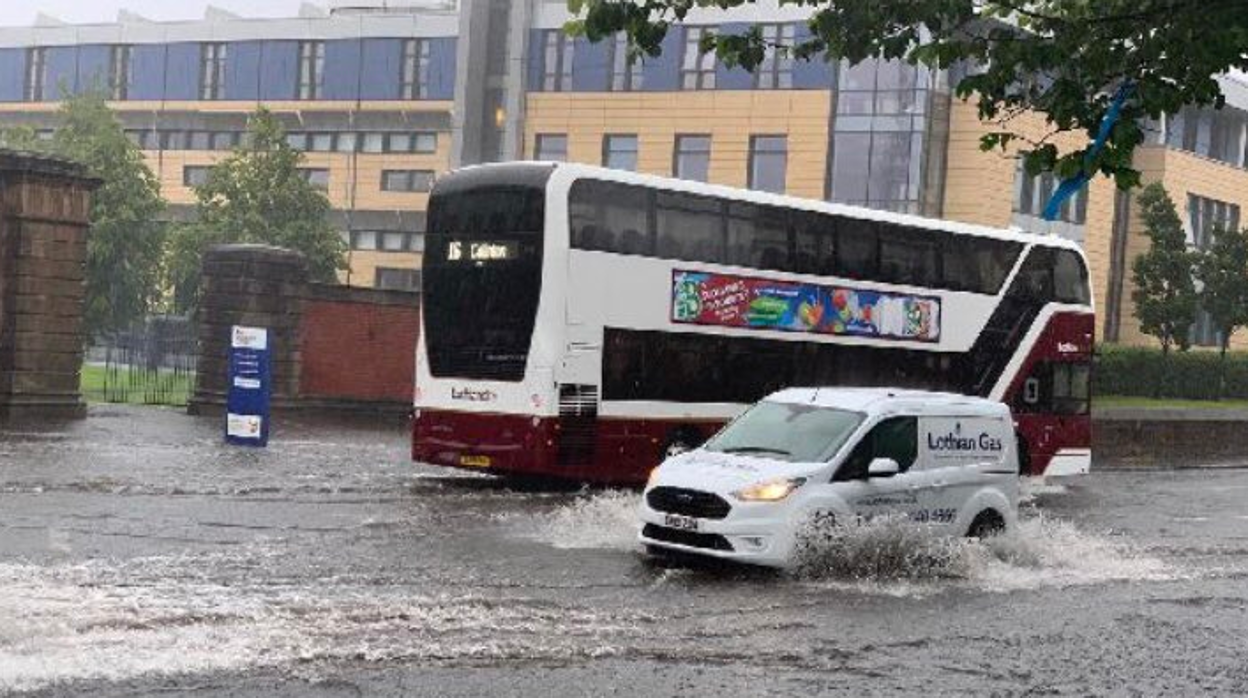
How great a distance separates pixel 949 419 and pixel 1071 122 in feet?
22.1

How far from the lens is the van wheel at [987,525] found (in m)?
15.1

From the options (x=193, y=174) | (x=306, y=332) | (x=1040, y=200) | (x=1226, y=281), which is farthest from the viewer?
(x=193, y=174)

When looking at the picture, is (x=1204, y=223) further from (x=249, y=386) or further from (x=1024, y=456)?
(x=249, y=386)

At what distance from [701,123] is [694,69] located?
221 centimetres

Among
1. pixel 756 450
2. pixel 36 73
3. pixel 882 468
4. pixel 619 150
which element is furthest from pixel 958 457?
pixel 36 73

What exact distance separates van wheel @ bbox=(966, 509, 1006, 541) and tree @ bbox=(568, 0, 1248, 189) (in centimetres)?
660

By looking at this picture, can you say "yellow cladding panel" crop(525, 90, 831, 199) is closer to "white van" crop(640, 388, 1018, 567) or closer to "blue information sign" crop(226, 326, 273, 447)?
"blue information sign" crop(226, 326, 273, 447)

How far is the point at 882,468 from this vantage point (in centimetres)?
1405

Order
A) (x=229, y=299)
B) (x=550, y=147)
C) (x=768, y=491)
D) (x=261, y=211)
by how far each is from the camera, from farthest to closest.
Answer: (x=550, y=147), (x=261, y=211), (x=229, y=299), (x=768, y=491)

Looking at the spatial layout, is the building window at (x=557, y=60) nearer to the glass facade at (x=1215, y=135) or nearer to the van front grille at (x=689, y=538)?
the glass facade at (x=1215, y=135)

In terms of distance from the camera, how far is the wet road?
352 inches

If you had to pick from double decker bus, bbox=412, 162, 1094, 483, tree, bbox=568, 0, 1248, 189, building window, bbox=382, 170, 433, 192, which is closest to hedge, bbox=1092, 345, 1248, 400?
double decker bus, bbox=412, 162, 1094, 483

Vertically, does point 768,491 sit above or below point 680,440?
above

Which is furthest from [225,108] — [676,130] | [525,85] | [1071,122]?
[1071,122]
